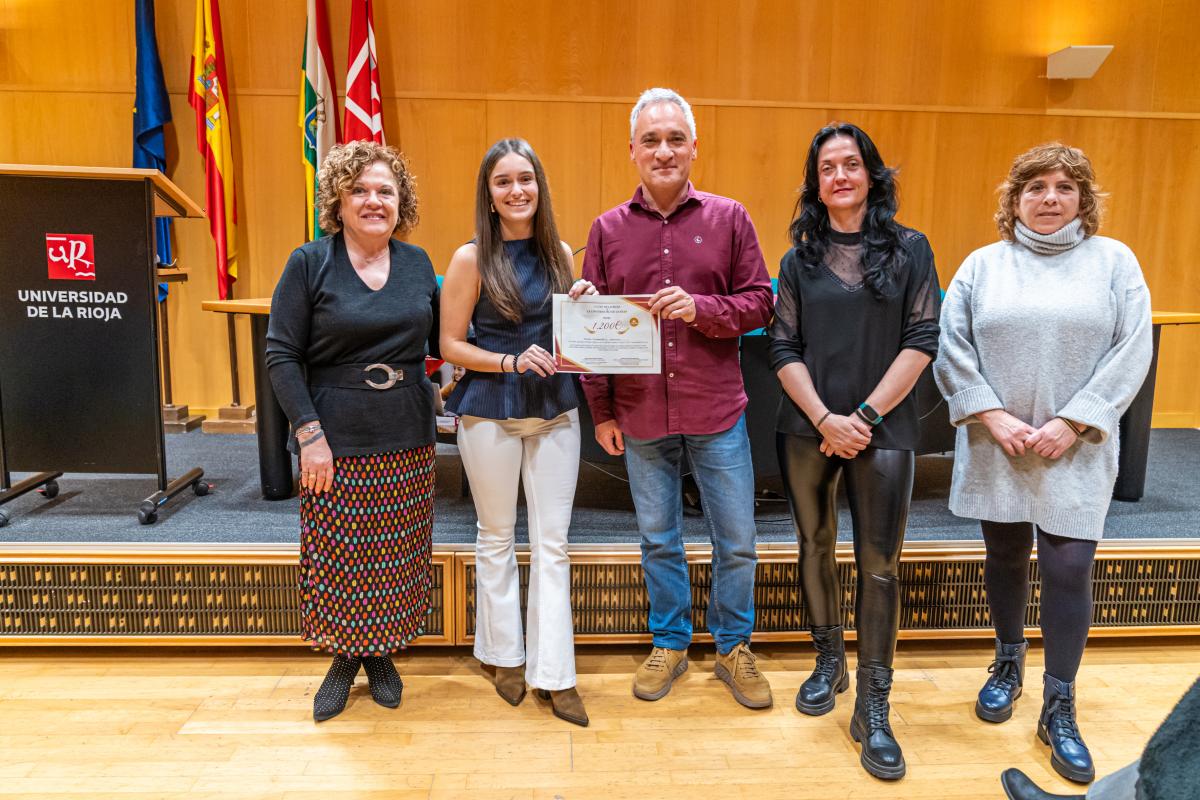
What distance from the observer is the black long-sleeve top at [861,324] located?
6.55 ft

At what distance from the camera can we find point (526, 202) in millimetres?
2062

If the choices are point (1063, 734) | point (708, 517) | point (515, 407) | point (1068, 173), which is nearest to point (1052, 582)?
point (1063, 734)

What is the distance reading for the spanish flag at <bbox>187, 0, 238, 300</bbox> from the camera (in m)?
4.51

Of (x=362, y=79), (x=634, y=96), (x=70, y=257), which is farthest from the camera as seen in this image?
(x=634, y=96)

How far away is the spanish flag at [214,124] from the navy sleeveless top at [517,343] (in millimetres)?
3193

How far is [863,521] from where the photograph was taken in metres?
2.07

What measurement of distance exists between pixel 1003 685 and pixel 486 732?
1.47m

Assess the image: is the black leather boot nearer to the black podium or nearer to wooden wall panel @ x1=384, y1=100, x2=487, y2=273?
the black podium

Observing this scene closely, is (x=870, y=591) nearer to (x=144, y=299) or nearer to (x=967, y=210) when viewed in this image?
(x=144, y=299)

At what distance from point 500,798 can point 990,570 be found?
1.45 metres

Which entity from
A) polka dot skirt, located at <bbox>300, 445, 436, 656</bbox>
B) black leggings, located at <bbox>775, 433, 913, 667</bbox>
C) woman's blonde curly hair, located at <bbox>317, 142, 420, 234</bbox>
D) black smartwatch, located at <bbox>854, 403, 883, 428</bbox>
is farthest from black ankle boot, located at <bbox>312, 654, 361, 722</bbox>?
black smartwatch, located at <bbox>854, 403, 883, 428</bbox>

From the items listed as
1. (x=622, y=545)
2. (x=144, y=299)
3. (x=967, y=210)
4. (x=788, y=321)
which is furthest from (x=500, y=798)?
(x=967, y=210)

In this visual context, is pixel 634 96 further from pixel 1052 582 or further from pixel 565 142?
pixel 1052 582

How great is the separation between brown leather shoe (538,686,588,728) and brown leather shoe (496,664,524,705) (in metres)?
0.08
